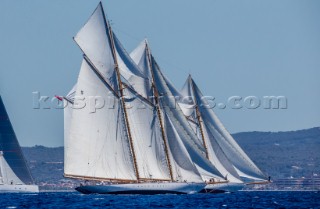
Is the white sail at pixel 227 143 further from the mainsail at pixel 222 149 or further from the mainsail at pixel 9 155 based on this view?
the mainsail at pixel 9 155

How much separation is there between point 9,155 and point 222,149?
1249 inches

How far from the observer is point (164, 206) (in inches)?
4008

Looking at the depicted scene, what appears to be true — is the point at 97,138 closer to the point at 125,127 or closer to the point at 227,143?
the point at 125,127

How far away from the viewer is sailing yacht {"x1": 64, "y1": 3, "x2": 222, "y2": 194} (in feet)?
398

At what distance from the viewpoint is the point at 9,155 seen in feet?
495

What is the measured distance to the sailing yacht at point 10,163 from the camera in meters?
150

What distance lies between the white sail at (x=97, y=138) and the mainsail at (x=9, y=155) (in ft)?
96.5

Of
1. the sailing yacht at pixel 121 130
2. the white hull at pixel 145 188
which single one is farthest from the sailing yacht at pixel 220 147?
the sailing yacht at pixel 121 130

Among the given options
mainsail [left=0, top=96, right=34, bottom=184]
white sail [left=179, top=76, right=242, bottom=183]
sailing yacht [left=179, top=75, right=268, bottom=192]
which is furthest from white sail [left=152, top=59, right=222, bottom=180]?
mainsail [left=0, top=96, right=34, bottom=184]

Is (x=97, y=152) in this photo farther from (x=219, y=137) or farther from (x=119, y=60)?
(x=219, y=137)

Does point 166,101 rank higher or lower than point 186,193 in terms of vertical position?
higher

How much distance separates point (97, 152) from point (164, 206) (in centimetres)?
2248

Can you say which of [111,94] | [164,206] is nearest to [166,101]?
[111,94]

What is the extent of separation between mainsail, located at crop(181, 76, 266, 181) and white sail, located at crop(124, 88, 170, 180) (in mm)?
19698
